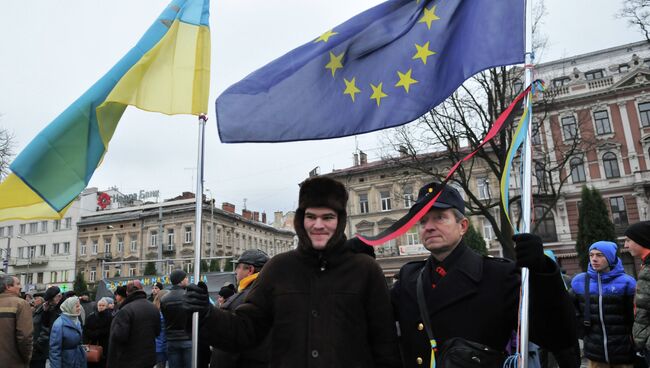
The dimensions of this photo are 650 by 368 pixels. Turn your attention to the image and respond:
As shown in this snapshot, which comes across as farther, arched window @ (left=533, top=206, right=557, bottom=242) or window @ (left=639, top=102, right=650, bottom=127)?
arched window @ (left=533, top=206, right=557, bottom=242)

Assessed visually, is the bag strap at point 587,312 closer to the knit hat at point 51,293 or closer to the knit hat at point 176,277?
the knit hat at point 176,277

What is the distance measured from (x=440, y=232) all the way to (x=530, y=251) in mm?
717

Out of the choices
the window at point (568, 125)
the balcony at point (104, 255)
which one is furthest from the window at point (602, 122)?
the balcony at point (104, 255)

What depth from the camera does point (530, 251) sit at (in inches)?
80.1

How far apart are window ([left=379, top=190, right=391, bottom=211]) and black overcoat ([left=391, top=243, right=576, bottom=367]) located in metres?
40.4

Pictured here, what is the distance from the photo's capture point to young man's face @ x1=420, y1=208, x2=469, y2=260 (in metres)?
2.69

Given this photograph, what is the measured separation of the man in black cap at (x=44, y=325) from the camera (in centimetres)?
729

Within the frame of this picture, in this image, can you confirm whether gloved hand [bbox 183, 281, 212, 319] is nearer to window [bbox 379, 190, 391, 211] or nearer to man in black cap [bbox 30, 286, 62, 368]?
man in black cap [bbox 30, 286, 62, 368]

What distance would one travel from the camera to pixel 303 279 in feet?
9.01

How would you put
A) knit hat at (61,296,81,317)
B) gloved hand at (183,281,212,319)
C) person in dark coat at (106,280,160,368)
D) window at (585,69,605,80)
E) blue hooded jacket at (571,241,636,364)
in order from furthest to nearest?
window at (585,69,605,80)
knit hat at (61,296,81,317)
person in dark coat at (106,280,160,368)
blue hooded jacket at (571,241,636,364)
gloved hand at (183,281,212,319)

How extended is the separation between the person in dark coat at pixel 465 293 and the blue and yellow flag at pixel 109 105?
6.11 ft

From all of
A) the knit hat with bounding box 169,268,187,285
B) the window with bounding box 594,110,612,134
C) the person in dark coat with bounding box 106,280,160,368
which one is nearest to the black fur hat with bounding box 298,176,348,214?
the person in dark coat with bounding box 106,280,160,368

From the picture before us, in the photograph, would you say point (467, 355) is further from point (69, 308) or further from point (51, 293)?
point (51, 293)

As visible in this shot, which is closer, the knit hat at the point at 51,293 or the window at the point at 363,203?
the knit hat at the point at 51,293
